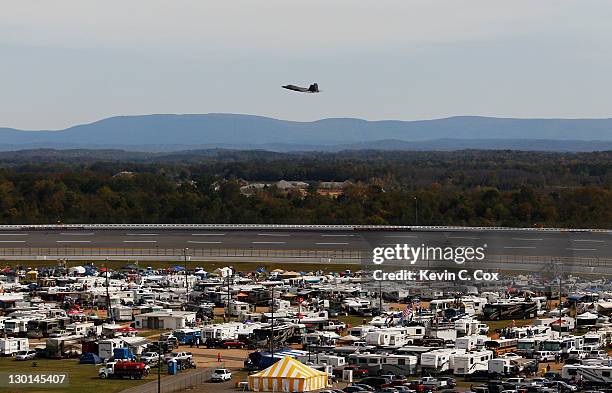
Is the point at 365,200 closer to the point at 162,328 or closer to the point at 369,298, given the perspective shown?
the point at 369,298

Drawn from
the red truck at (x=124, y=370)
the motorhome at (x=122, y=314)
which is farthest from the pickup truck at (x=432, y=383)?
the motorhome at (x=122, y=314)

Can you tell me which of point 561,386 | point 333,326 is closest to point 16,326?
point 333,326

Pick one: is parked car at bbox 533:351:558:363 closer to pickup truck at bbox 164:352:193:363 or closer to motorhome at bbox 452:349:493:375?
motorhome at bbox 452:349:493:375

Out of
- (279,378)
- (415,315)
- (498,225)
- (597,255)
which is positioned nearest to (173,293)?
(415,315)

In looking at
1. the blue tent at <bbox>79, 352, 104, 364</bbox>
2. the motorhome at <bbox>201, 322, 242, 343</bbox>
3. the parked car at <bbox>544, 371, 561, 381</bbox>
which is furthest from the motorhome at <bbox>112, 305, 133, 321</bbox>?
the parked car at <bbox>544, 371, 561, 381</bbox>

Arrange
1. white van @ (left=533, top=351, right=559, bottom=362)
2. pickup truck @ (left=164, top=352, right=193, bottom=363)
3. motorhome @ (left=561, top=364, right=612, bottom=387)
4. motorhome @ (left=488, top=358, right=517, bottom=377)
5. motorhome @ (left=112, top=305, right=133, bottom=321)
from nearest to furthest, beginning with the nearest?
motorhome @ (left=561, top=364, right=612, bottom=387) → motorhome @ (left=488, top=358, right=517, bottom=377) → pickup truck @ (left=164, top=352, right=193, bottom=363) → white van @ (left=533, top=351, right=559, bottom=362) → motorhome @ (left=112, top=305, right=133, bottom=321)

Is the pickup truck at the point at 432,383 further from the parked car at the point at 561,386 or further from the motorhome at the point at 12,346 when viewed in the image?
the motorhome at the point at 12,346
